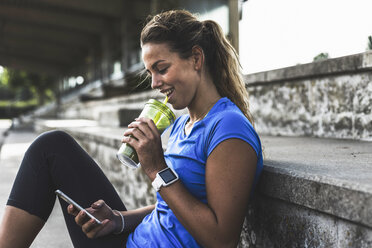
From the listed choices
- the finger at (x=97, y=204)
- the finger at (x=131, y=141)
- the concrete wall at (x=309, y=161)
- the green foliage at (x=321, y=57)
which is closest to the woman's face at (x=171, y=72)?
the finger at (x=131, y=141)

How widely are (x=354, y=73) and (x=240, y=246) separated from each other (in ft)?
5.63

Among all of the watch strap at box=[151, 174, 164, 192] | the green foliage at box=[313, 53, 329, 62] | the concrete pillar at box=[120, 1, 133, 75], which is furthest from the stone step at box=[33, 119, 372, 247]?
the concrete pillar at box=[120, 1, 133, 75]

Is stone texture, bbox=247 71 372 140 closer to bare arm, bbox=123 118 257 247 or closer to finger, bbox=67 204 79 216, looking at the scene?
bare arm, bbox=123 118 257 247

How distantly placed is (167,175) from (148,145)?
132mm

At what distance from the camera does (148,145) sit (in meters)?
1.42

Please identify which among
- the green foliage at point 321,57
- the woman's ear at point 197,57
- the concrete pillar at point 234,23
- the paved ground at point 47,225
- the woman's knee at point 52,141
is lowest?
the paved ground at point 47,225

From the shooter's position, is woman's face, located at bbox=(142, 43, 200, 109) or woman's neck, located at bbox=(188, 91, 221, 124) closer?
woman's face, located at bbox=(142, 43, 200, 109)

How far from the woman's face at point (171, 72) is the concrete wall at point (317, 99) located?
1680 millimetres

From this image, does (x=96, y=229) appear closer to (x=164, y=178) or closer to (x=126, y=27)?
(x=164, y=178)

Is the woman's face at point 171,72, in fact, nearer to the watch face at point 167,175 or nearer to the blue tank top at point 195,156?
the blue tank top at point 195,156

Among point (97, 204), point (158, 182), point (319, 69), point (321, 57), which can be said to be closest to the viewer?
point (158, 182)

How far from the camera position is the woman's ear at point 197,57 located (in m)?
1.58

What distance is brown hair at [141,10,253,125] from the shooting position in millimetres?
1546

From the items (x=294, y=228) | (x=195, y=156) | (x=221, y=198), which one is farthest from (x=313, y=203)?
(x=195, y=156)
